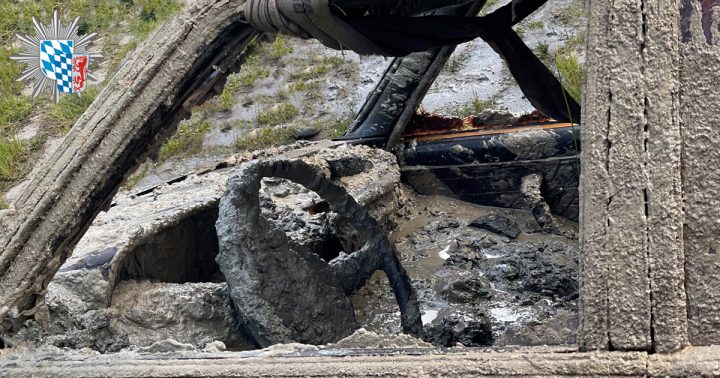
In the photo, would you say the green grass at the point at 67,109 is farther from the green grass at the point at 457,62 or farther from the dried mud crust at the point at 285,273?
the dried mud crust at the point at 285,273

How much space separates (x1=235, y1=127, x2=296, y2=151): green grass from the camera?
6441 millimetres

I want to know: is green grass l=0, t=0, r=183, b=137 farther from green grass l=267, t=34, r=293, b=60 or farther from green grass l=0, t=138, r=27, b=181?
green grass l=267, t=34, r=293, b=60

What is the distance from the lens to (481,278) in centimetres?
293

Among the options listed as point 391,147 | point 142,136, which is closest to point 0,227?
point 142,136

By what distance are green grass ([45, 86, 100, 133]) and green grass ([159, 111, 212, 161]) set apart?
2.29 ft

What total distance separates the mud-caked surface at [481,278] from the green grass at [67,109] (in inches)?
165

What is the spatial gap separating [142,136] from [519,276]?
1551 millimetres

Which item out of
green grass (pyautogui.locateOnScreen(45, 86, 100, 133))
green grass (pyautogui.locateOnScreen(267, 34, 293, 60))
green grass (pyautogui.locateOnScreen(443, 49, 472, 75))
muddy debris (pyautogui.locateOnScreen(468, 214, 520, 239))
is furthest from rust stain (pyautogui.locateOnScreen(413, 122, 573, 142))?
green grass (pyautogui.locateOnScreen(267, 34, 293, 60))

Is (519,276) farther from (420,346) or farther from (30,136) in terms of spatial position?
(30,136)

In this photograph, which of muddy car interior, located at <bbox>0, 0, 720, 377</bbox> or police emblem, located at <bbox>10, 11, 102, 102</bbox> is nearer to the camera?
muddy car interior, located at <bbox>0, 0, 720, 377</bbox>

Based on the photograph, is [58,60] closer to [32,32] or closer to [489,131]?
[489,131]

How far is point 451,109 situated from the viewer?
6.33m

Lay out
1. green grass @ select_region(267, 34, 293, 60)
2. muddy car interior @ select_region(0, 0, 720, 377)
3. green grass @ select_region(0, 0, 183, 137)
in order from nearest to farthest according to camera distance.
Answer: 1. muddy car interior @ select_region(0, 0, 720, 377)
2. green grass @ select_region(0, 0, 183, 137)
3. green grass @ select_region(267, 34, 293, 60)

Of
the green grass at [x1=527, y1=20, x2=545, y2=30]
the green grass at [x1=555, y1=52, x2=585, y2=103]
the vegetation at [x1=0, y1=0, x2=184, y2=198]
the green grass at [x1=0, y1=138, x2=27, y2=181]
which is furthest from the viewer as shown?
the green grass at [x1=527, y1=20, x2=545, y2=30]
